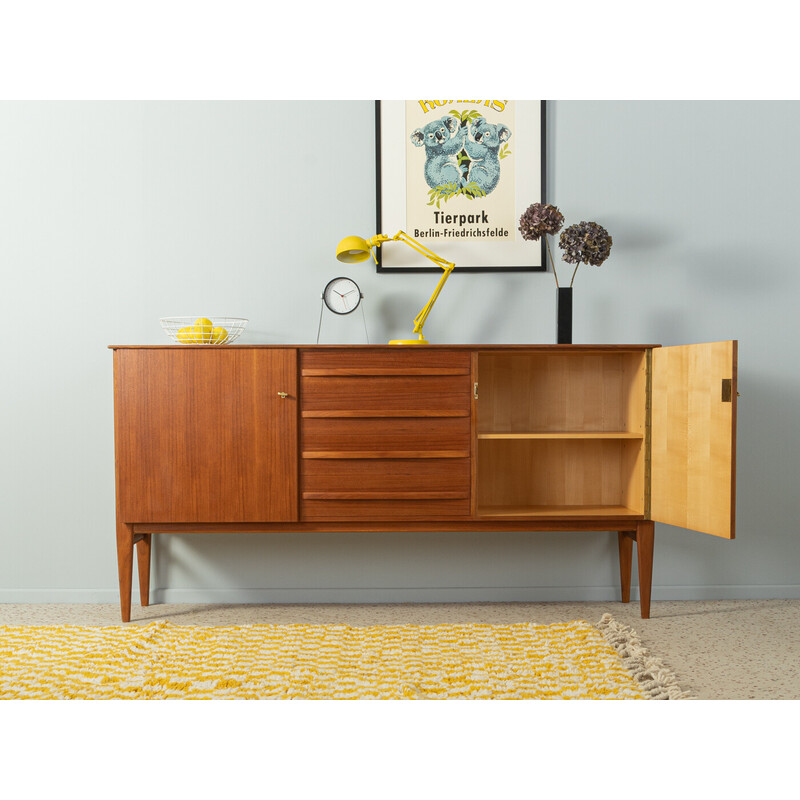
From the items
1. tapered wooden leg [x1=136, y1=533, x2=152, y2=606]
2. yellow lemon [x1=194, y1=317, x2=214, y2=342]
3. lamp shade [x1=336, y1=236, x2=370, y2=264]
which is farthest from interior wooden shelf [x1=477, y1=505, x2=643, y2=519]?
tapered wooden leg [x1=136, y1=533, x2=152, y2=606]

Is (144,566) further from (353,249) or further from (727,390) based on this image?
(727,390)

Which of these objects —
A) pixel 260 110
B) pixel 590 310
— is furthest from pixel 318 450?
pixel 260 110

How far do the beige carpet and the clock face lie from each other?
1174 millimetres

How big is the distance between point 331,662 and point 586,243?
1675 millimetres

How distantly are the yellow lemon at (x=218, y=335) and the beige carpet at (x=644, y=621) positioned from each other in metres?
1.02

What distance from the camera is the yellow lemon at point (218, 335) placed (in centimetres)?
240

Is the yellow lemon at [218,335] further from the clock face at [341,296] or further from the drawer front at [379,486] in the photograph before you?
the drawer front at [379,486]

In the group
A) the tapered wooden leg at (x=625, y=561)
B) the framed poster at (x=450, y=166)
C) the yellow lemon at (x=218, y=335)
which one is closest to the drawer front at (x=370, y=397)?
the yellow lemon at (x=218, y=335)

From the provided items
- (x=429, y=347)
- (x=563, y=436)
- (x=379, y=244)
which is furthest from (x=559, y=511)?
(x=379, y=244)

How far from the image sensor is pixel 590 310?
8.70ft

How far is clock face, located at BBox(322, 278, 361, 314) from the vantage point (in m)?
2.58

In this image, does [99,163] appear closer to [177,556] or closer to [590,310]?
[177,556]

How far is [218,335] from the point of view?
2.40 metres

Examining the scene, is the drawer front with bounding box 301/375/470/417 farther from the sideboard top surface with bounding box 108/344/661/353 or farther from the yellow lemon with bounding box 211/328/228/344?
the yellow lemon with bounding box 211/328/228/344
